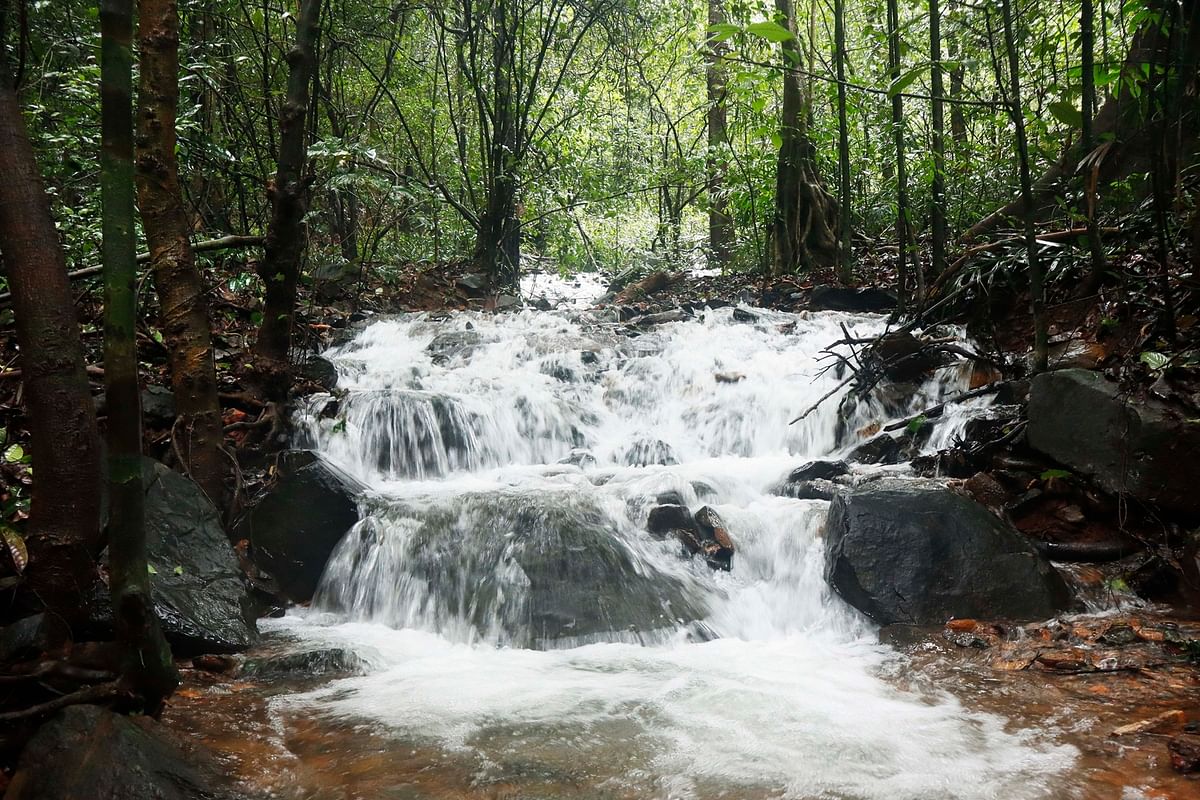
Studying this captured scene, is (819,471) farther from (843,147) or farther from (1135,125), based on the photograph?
(843,147)

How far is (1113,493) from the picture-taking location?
14.1 feet

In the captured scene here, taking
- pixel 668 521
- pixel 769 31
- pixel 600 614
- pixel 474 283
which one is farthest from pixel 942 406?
pixel 474 283

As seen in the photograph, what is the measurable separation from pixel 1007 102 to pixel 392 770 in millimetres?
4546

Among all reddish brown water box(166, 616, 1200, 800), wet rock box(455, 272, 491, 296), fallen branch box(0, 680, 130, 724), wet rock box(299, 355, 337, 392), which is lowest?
reddish brown water box(166, 616, 1200, 800)

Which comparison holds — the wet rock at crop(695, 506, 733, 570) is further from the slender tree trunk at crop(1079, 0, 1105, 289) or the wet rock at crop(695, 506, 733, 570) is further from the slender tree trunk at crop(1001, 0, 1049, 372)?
the slender tree trunk at crop(1079, 0, 1105, 289)

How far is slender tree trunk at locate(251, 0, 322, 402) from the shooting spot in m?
5.00

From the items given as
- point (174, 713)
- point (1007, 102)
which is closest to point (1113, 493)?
point (1007, 102)

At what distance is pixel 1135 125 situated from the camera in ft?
21.1

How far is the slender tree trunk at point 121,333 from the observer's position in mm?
2002

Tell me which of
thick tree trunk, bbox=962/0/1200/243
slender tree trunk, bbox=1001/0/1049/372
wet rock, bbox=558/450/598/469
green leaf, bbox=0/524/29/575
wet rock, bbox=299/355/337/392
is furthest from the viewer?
wet rock, bbox=558/450/598/469

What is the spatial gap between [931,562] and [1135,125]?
4696 millimetres

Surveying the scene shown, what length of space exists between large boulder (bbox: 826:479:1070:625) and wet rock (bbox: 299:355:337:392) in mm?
4606

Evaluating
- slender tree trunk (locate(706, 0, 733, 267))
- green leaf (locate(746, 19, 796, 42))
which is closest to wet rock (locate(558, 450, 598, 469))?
green leaf (locate(746, 19, 796, 42))

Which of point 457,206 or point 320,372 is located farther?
point 457,206
